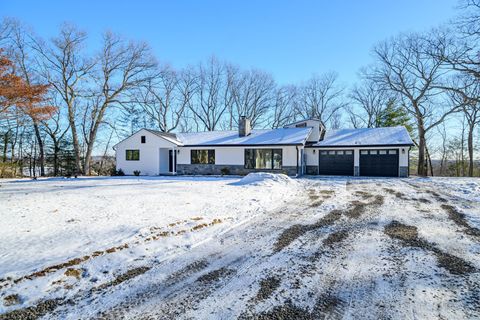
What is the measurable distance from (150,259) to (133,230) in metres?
1.42

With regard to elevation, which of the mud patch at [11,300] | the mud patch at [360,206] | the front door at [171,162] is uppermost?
the front door at [171,162]

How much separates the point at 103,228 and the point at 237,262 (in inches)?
119

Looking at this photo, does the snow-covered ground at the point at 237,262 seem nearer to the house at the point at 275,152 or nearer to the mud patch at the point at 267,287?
the mud patch at the point at 267,287

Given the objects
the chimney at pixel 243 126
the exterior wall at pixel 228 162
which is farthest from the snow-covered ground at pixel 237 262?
the chimney at pixel 243 126

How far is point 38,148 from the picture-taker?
2833 cm

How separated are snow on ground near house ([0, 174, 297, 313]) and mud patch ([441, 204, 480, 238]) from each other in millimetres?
4271

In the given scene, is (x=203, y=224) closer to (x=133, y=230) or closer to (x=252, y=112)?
(x=133, y=230)

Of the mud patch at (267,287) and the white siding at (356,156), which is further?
the white siding at (356,156)

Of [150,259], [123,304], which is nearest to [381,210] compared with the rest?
[150,259]

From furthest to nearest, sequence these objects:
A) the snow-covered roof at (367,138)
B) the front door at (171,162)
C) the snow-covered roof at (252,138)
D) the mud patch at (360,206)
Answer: the front door at (171,162)
the snow-covered roof at (252,138)
the snow-covered roof at (367,138)
the mud patch at (360,206)

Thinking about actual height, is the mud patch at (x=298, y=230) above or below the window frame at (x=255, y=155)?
below

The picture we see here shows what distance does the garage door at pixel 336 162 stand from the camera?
64.2 feet

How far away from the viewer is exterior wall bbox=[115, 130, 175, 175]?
67.9 feet

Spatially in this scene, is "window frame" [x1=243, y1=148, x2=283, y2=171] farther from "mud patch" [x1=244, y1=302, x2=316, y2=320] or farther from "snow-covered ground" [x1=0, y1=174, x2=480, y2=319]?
"mud patch" [x1=244, y1=302, x2=316, y2=320]
